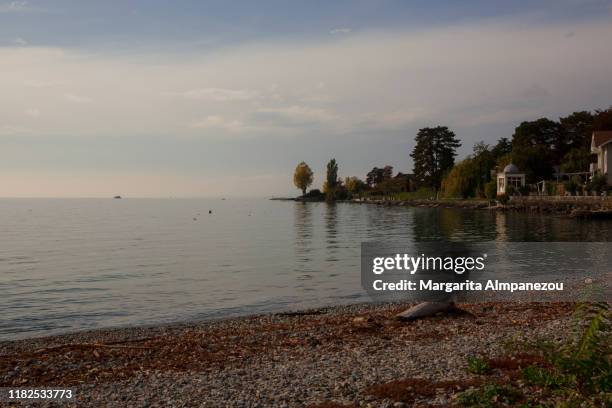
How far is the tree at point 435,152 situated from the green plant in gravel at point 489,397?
476ft

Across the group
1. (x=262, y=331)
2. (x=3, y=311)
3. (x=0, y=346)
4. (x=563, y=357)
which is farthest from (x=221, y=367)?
(x=3, y=311)

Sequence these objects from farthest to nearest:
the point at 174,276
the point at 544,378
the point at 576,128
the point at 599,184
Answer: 1. the point at 576,128
2. the point at 599,184
3. the point at 174,276
4. the point at 544,378

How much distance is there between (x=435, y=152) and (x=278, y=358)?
146m

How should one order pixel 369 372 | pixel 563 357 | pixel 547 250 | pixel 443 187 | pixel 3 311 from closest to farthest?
pixel 563 357
pixel 369 372
pixel 3 311
pixel 547 250
pixel 443 187

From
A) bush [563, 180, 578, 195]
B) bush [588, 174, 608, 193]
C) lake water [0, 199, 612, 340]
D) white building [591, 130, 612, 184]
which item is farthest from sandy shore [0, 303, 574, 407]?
bush [563, 180, 578, 195]

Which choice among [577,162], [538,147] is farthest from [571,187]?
[538,147]

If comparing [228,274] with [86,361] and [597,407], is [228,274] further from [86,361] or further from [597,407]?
[597,407]

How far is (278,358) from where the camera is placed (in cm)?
1198

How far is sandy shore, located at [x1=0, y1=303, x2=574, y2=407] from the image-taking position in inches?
359

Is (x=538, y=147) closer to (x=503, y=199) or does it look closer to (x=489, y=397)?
(x=503, y=199)

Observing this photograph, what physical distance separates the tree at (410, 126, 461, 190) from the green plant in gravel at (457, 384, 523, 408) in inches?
5713

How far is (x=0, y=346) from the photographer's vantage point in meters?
15.5

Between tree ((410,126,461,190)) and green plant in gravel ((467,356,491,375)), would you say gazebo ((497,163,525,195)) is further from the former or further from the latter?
green plant in gravel ((467,356,491,375))

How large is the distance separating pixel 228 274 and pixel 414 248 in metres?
18.0
